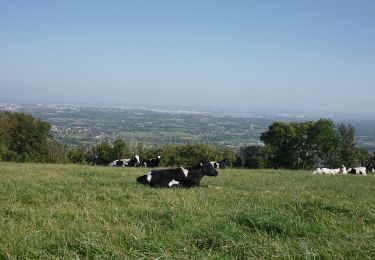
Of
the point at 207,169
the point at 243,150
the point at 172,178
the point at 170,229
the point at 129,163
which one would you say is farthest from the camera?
the point at 243,150

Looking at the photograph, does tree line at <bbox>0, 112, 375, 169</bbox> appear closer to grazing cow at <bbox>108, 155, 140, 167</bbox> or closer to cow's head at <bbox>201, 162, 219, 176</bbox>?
grazing cow at <bbox>108, 155, 140, 167</bbox>

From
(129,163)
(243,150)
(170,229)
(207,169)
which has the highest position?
(170,229)

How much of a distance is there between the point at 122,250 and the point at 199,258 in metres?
0.84

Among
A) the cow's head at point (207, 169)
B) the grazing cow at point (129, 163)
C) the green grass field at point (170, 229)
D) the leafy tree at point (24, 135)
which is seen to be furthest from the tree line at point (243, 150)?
the green grass field at point (170, 229)

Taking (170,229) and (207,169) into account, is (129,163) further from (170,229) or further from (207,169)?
(170,229)

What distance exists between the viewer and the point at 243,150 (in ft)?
260

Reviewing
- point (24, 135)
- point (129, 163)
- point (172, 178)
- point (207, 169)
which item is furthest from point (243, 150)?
point (172, 178)

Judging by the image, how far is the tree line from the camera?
59.3 m

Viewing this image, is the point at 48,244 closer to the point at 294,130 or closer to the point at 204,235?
the point at 204,235

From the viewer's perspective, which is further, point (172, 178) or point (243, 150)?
point (243, 150)

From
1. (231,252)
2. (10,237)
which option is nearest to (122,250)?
(231,252)

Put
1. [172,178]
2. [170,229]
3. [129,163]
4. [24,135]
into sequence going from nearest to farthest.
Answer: [170,229] < [172,178] < [129,163] < [24,135]

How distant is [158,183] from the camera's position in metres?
14.5

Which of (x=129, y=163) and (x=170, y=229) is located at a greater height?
(x=170, y=229)
